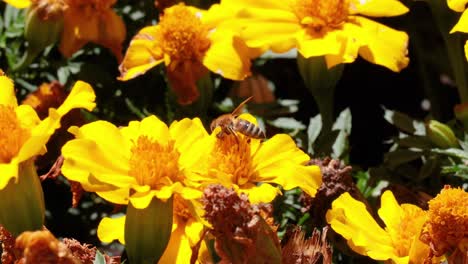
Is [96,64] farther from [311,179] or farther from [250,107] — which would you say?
[311,179]

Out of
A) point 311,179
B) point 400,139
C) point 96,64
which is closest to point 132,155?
point 311,179

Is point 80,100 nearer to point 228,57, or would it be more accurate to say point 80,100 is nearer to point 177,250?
point 177,250

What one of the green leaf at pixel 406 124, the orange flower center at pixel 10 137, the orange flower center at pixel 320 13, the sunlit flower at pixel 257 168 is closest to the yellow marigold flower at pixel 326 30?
the orange flower center at pixel 320 13

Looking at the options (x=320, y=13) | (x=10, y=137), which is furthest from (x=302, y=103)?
(x=10, y=137)

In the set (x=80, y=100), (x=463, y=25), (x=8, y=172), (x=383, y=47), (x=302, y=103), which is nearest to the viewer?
(x=8, y=172)

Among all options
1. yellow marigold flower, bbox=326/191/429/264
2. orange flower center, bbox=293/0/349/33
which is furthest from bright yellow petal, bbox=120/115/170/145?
orange flower center, bbox=293/0/349/33

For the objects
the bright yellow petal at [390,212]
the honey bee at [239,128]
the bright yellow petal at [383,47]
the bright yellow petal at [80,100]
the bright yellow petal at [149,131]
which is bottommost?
the bright yellow petal at [390,212]

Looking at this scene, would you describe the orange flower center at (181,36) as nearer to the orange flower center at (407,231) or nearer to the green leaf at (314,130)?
the green leaf at (314,130)

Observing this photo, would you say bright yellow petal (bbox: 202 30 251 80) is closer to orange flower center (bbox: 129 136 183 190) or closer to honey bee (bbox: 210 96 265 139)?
honey bee (bbox: 210 96 265 139)
